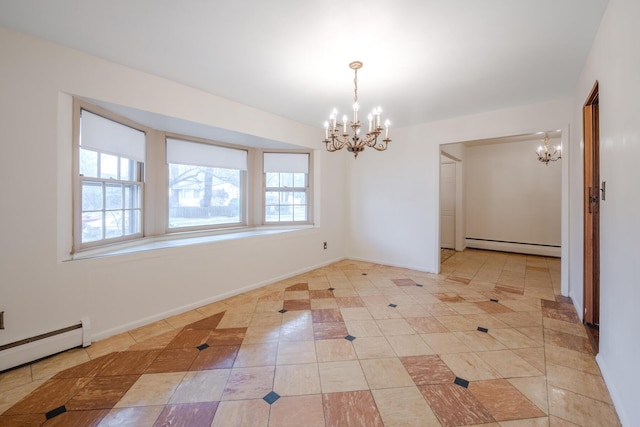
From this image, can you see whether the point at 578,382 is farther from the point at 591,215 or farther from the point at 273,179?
the point at 273,179

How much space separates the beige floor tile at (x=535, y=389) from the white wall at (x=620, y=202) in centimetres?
33

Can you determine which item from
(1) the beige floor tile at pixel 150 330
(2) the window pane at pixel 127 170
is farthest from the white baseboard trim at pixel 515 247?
(2) the window pane at pixel 127 170

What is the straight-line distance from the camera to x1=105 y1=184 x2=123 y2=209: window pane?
108 inches

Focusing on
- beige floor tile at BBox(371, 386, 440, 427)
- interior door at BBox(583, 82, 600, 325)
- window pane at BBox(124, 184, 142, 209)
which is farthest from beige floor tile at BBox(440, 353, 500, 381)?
window pane at BBox(124, 184, 142, 209)

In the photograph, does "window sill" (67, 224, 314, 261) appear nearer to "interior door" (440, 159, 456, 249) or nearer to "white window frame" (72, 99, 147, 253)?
"white window frame" (72, 99, 147, 253)

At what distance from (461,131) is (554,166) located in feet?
10.7

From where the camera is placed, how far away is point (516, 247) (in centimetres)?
596

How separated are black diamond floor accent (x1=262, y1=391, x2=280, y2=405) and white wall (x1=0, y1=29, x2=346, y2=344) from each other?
→ 1734 millimetres

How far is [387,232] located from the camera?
16.0 feet

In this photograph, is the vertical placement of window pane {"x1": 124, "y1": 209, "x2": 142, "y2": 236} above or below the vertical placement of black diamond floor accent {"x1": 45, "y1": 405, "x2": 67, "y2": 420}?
above

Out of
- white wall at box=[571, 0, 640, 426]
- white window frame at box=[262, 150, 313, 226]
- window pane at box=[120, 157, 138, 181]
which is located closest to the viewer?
white wall at box=[571, 0, 640, 426]

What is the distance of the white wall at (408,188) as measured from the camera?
3.84 metres

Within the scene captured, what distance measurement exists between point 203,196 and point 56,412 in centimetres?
274

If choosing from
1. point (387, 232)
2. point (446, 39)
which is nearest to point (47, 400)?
point (446, 39)
